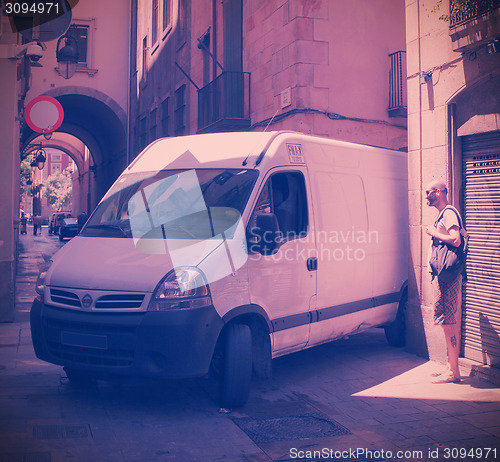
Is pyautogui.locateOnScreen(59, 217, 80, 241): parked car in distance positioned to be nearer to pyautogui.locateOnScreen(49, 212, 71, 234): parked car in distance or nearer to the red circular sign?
pyautogui.locateOnScreen(49, 212, 71, 234): parked car in distance

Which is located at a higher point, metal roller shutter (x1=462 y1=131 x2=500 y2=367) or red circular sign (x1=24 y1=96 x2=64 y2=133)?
red circular sign (x1=24 y1=96 x2=64 y2=133)

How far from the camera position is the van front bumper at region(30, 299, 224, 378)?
16.1 feet

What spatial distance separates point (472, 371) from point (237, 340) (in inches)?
116

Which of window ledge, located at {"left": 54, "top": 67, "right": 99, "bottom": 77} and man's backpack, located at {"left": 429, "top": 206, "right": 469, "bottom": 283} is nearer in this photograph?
man's backpack, located at {"left": 429, "top": 206, "right": 469, "bottom": 283}

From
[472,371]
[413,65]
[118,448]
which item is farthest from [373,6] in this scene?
[118,448]

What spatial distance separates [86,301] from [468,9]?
4970 millimetres

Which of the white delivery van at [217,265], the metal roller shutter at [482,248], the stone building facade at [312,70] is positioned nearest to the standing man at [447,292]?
the metal roller shutter at [482,248]

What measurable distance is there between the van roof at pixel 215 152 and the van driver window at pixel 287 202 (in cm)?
20

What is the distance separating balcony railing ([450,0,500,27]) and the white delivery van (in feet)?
6.00

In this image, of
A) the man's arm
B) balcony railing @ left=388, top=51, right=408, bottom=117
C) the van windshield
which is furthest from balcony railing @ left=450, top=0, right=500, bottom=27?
balcony railing @ left=388, top=51, right=408, bottom=117

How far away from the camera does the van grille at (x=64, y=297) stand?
17.1ft

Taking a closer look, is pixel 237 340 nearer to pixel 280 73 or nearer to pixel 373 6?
pixel 280 73

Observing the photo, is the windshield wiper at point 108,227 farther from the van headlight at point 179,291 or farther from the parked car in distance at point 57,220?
the parked car in distance at point 57,220

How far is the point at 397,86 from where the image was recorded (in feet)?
41.4
